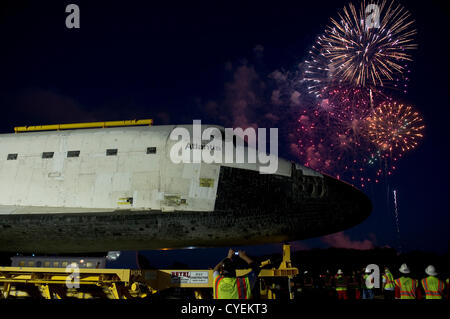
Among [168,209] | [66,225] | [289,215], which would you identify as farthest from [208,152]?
[66,225]

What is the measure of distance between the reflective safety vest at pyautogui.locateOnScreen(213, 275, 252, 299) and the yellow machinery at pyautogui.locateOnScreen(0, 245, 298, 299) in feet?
10.3

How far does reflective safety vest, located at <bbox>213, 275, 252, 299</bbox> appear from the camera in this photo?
4324 millimetres

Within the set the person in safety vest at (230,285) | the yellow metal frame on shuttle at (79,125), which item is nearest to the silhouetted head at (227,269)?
the person in safety vest at (230,285)

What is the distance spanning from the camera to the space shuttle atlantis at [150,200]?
708 cm

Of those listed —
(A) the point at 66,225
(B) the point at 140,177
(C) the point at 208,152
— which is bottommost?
(A) the point at 66,225

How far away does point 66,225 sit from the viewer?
24.6 feet

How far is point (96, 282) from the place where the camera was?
6902 mm

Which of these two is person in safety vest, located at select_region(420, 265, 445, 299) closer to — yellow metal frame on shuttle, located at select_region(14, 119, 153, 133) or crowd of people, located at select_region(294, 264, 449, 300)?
crowd of people, located at select_region(294, 264, 449, 300)

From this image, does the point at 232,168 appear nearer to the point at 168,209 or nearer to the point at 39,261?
the point at 168,209

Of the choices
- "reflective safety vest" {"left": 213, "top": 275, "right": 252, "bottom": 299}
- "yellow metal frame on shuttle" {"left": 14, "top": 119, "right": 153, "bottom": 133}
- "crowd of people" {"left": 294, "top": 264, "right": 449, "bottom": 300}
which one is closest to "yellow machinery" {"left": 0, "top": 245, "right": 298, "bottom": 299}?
"crowd of people" {"left": 294, "top": 264, "right": 449, "bottom": 300}

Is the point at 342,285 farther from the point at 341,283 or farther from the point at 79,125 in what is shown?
the point at 79,125

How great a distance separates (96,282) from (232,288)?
3.81 metres

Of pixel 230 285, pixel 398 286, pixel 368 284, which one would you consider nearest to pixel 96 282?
pixel 230 285
